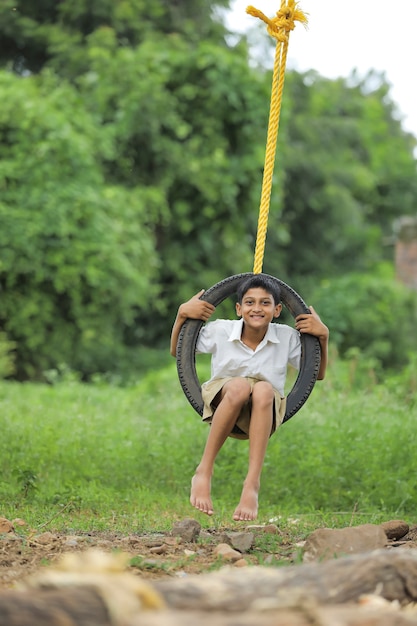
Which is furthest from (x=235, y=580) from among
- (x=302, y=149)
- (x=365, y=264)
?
(x=365, y=264)

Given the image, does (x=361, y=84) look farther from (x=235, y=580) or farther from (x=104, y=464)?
(x=235, y=580)

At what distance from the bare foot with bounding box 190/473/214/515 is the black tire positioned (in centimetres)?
37

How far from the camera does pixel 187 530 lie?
4.62 metres

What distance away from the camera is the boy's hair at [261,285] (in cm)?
521

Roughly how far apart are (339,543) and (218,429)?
1.13 meters

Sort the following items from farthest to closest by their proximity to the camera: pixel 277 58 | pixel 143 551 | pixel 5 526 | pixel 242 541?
pixel 277 58
pixel 5 526
pixel 242 541
pixel 143 551

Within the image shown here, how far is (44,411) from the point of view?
28.9 feet

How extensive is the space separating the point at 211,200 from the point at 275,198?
1.27 metres

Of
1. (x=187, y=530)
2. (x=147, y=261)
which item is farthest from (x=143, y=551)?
(x=147, y=261)

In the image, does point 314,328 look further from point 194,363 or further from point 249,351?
point 194,363

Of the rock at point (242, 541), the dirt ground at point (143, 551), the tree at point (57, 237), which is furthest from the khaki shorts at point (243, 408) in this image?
the tree at point (57, 237)

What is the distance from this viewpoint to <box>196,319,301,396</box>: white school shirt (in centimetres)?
520

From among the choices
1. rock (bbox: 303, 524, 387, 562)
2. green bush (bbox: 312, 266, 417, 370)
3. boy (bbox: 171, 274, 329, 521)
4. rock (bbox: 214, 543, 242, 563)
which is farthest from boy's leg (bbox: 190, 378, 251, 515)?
green bush (bbox: 312, 266, 417, 370)

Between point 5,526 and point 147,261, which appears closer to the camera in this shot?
point 5,526
